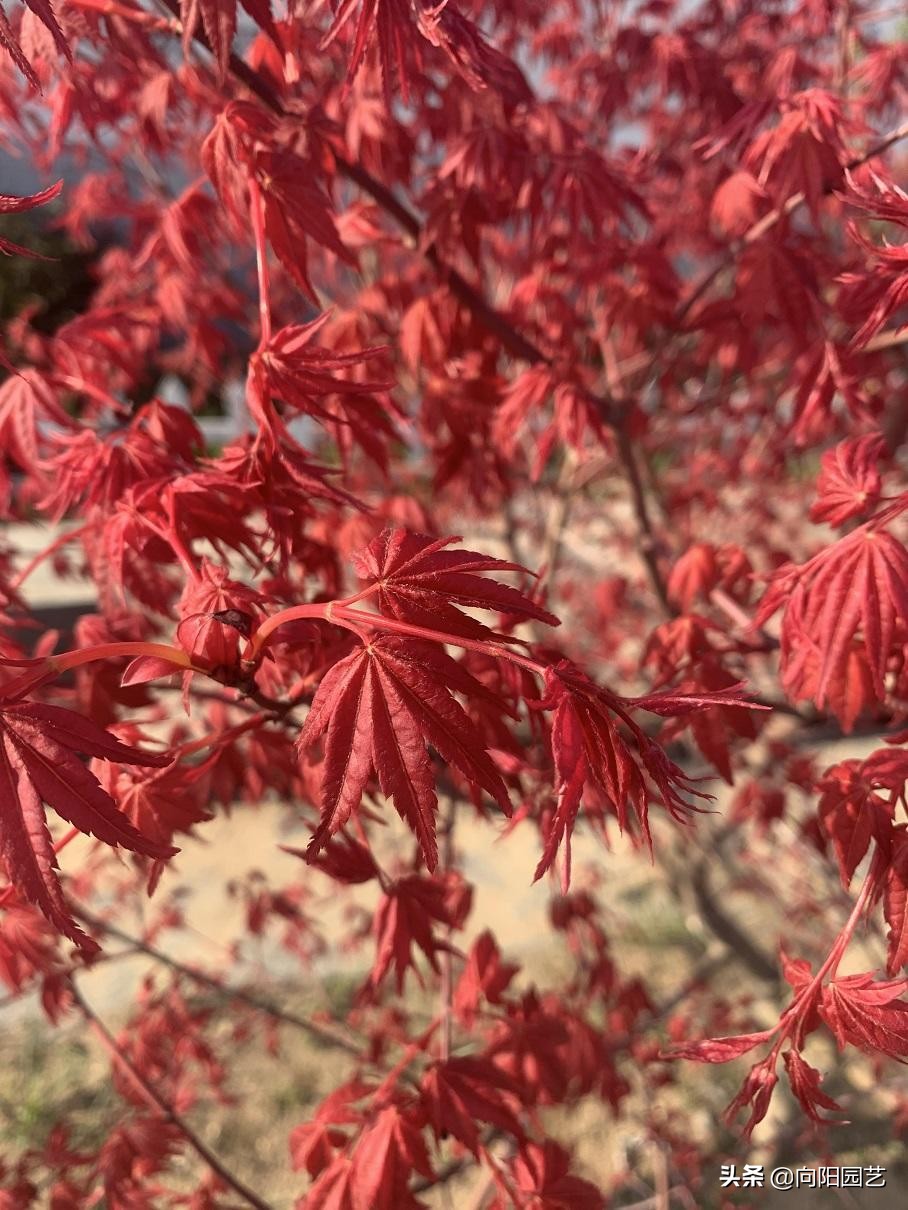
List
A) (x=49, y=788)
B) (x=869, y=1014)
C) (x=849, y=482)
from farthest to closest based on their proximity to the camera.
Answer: (x=849, y=482) → (x=869, y=1014) → (x=49, y=788)

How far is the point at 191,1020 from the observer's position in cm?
248

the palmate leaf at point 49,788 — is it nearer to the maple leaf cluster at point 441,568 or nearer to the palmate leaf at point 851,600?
the maple leaf cluster at point 441,568

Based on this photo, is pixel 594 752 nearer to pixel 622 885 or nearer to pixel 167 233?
pixel 167 233

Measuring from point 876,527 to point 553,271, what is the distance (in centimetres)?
142

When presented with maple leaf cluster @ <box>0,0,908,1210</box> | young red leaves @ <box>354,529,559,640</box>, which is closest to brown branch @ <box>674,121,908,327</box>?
maple leaf cluster @ <box>0,0,908,1210</box>

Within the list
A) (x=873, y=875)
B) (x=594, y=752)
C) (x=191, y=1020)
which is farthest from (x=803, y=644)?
(x=191, y=1020)

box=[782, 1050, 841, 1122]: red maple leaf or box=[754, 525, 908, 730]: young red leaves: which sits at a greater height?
box=[754, 525, 908, 730]: young red leaves

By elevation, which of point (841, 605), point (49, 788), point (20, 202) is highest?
point (20, 202)

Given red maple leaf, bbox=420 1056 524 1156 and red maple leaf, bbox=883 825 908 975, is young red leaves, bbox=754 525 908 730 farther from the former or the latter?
red maple leaf, bbox=420 1056 524 1156

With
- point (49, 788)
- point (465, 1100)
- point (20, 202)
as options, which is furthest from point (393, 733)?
point (465, 1100)

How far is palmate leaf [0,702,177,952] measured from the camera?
0.68 meters

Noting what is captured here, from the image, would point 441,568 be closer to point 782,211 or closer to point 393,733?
point 393,733

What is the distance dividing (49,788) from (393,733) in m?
0.33

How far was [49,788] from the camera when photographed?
704 millimetres
